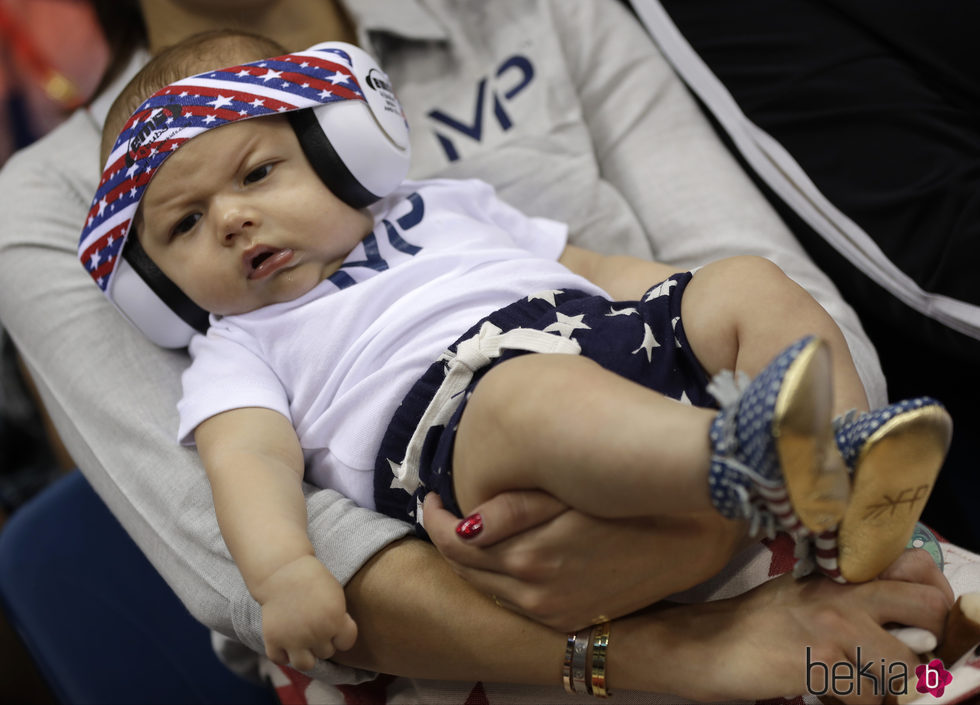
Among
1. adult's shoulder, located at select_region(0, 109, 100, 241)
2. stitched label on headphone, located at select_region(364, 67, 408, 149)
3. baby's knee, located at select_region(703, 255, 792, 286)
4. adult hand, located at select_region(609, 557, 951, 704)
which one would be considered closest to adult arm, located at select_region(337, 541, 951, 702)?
adult hand, located at select_region(609, 557, 951, 704)

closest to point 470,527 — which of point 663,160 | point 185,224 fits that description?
point 185,224

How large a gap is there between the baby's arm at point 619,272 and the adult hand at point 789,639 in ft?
1.53

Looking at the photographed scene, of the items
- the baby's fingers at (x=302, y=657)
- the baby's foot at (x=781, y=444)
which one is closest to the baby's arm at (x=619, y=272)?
the baby's foot at (x=781, y=444)

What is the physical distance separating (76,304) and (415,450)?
624 millimetres

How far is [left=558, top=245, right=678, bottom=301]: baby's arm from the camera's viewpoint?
1187 mm

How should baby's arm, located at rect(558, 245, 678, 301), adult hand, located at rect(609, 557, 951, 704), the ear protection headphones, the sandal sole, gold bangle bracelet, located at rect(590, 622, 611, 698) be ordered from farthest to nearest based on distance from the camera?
baby's arm, located at rect(558, 245, 678, 301)
the ear protection headphones
gold bangle bracelet, located at rect(590, 622, 611, 698)
adult hand, located at rect(609, 557, 951, 704)
the sandal sole

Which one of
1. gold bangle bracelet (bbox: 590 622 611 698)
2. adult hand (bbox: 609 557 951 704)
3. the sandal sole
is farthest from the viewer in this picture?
gold bangle bracelet (bbox: 590 622 611 698)

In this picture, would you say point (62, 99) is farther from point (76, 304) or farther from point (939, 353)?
point (939, 353)

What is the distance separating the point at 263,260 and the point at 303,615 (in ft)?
1.61

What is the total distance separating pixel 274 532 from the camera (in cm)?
86

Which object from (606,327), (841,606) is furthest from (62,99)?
(841,606)

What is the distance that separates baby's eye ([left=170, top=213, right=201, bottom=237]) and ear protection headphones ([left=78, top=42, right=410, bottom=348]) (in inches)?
2.1

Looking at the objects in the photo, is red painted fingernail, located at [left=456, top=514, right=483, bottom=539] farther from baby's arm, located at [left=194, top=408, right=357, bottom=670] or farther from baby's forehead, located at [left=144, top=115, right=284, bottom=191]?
baby's forehead, located at [left=144, top=115, right=284, bottom=191]

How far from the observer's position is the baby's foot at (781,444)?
2.01 feet
